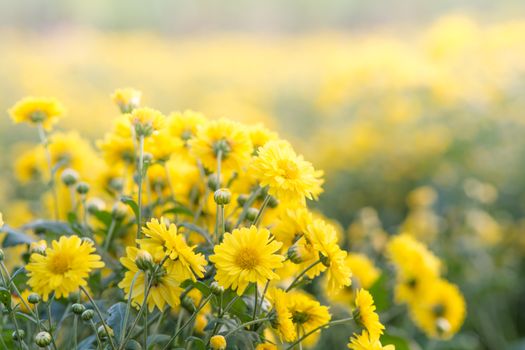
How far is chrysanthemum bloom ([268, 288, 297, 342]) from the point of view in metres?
1.13

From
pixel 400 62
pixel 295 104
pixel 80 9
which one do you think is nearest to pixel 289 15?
pixel 80 9

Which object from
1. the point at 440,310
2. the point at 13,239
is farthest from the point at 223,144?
the point at 440,310

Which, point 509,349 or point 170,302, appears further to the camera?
point 509,349

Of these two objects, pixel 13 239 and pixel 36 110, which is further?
pixel 36 110

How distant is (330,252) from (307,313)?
0.45ft

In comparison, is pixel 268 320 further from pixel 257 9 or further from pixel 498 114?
pixel 257 9

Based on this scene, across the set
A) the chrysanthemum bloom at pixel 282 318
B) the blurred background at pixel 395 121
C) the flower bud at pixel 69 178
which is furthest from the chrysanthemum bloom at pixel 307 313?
the blurred background at pixel 395 121

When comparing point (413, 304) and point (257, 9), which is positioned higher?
point (413, 304)

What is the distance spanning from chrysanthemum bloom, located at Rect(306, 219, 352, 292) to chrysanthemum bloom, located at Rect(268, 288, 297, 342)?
9 cm

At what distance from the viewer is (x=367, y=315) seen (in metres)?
1.18

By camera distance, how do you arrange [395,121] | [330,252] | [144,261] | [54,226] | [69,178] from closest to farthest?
[144,261] < [330,252] < [54,226] < [69,178] < [395,121]

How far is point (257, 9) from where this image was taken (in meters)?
13.5

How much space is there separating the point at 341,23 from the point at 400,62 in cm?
825

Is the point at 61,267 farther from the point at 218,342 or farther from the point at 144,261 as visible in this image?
the point at 218,342
